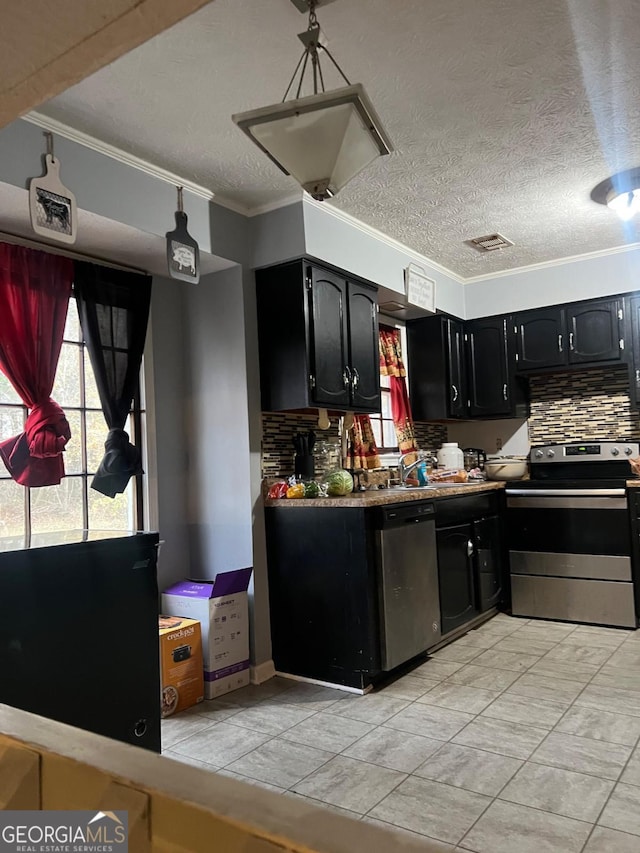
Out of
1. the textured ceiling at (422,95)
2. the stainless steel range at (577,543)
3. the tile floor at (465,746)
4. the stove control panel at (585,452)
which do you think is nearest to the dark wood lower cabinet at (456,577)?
the tile floor at (465,746)

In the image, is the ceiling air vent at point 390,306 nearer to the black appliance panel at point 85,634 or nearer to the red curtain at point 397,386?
the red curtain at point 397,386

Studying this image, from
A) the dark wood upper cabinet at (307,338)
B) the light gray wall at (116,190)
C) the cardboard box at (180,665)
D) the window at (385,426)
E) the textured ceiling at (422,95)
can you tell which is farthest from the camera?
the window at (385,426)

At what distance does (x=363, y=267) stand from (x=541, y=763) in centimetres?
272

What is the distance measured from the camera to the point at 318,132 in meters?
1.87

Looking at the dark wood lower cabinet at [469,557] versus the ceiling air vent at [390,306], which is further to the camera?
the ceiling air vent at [390,306]

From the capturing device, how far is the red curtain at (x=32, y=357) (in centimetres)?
277

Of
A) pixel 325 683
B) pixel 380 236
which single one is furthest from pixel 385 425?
pixel 325 683

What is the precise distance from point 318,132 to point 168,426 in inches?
82.4

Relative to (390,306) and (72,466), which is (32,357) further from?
(390,306)

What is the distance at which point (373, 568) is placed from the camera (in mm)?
3176

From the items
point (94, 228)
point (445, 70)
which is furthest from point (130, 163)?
point (445, 70)

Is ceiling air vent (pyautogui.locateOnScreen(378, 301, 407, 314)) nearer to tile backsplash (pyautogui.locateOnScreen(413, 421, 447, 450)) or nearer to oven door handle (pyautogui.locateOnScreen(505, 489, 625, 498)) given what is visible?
tile backsplash (pyautogui.locateOnScreen(413, 421, 447, 450))

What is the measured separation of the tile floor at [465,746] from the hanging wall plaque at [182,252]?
2.03 m

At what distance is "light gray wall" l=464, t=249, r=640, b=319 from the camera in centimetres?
462
